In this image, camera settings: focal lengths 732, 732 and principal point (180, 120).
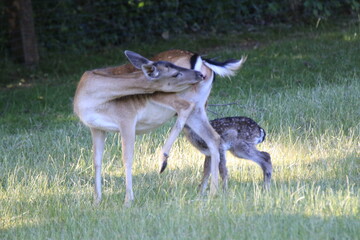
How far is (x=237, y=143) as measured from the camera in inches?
293

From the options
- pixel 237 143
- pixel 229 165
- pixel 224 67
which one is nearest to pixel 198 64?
pixel 224 67

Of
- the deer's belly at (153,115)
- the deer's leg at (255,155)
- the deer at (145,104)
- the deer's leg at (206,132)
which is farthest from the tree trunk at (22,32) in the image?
the deer's leg at (255,155)

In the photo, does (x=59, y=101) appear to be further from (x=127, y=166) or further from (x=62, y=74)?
(x=127, y=166)

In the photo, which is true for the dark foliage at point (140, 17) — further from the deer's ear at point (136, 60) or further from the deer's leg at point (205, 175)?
the deer's ear at point (136, 60)

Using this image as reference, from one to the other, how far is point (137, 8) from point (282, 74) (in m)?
4.16

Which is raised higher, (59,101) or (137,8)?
(137,8)

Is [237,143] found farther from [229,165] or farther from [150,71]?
[150,71]

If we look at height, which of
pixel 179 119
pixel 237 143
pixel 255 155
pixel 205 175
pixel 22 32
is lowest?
pixel 205 175

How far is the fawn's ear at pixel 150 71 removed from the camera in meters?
6.98

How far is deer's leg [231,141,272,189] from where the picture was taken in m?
7.25

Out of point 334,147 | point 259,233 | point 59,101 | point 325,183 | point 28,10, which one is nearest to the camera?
point 259,233

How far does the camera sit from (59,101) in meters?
12.4

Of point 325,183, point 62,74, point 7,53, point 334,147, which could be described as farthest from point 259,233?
point 7,53

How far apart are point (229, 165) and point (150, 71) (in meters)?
1.65
